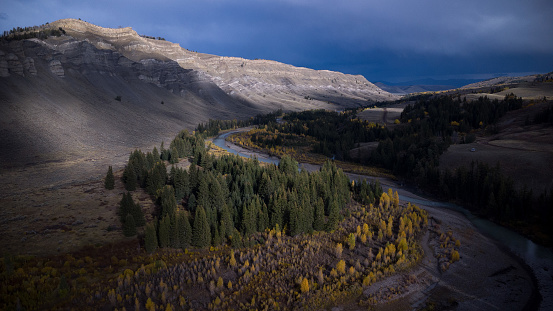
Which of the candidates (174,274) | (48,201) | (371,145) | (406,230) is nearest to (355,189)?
(406,230)

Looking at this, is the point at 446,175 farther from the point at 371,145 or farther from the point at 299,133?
the point at 299,133

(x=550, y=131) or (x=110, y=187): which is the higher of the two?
(x=550, y=131)

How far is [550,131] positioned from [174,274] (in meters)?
89.2

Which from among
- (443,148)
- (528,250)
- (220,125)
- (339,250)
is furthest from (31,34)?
(528,250)

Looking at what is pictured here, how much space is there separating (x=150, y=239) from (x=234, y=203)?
15.4 meters

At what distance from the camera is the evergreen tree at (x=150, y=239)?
3120 cm

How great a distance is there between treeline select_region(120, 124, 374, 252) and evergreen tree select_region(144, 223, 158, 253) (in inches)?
1.6

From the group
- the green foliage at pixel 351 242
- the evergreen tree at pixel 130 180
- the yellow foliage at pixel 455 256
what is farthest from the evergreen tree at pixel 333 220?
the evergreen tree at pixel 130 180

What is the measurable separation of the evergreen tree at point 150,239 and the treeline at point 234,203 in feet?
0.13

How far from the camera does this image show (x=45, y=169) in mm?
60250

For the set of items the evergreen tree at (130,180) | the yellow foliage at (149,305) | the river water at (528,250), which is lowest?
the river water at (528,250)

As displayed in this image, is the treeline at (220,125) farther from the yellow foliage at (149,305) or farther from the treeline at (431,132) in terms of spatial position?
the yellow foliage at (149,305)

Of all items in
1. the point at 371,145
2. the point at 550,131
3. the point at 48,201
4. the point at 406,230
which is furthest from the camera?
the point at 371,145

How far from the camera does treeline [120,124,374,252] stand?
33625 mm
